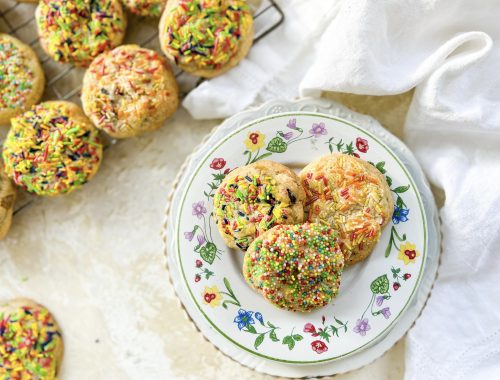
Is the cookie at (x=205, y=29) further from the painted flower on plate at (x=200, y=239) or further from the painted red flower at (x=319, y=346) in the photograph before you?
the painted red flower at (x=319, y=346)

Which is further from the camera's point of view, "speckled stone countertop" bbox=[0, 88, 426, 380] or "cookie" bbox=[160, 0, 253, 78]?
"speckled stone countertop" bbox=[0, 88, 426, 380]

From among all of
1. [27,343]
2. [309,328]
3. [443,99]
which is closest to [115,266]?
[27,343]

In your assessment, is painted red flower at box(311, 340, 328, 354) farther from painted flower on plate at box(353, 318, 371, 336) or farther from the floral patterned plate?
painted flower on plate at box(353, 318, 371, 336)

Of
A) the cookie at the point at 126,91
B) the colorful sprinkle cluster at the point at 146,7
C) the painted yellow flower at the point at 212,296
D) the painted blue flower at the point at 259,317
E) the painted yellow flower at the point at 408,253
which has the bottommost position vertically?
the painted yellow flower at the point at 408,253

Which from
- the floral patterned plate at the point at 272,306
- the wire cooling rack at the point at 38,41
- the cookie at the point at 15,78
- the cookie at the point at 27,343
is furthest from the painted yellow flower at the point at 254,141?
the cookie at the point at 27,343

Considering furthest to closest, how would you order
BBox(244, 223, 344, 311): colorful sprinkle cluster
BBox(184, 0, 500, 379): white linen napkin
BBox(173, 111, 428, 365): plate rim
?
BBox(184, 0, 500, 379): white linen napkin → BBox(173, 111, 428, 365): plate rim → BBox(244, 223, 344, 311): colorful sprinkle cluster

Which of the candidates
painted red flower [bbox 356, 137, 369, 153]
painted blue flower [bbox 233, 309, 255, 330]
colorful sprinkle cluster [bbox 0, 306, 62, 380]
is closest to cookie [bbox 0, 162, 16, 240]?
colorful sprinkle cluster [bbox 0, 306, 62, 380]
